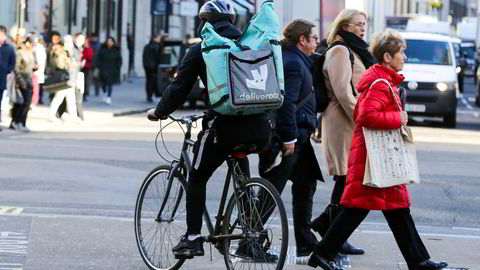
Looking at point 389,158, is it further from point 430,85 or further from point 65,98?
point 430,85

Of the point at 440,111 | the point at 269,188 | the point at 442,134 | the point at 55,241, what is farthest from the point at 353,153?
the point at 440,111

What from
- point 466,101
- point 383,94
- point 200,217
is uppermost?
point 383,94

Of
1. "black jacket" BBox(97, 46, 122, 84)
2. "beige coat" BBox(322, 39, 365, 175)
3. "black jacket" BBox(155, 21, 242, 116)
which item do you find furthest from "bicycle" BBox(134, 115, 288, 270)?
"black jacket" BBox(97, 46, 122, 84)

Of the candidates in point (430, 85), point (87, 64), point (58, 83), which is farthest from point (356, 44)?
point (87, 64)

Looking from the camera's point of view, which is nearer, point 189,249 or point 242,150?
point 242,150

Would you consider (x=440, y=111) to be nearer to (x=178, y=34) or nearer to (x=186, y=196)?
(x=186, y=196)

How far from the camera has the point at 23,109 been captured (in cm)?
2286

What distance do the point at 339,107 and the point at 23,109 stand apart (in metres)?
14.0

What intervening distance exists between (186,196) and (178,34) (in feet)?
168

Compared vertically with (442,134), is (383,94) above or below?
above

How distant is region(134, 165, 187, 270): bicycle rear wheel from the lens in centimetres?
835

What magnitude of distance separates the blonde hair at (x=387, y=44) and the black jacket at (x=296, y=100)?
726mm

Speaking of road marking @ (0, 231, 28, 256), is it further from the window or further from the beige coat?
the window

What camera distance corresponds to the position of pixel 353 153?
8391 mm
